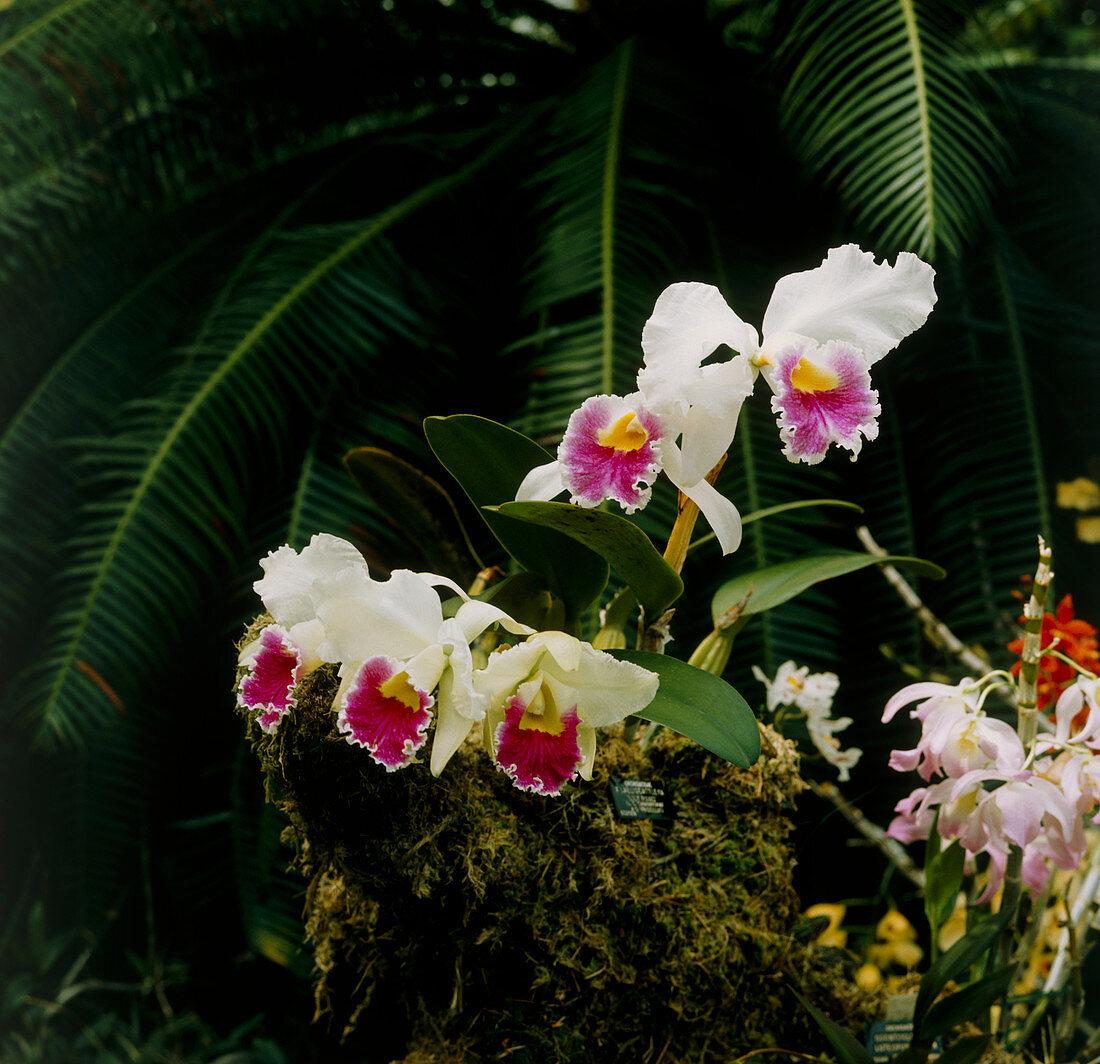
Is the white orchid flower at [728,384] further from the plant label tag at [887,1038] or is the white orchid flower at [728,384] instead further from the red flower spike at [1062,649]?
the plant label tag at [887,1038]

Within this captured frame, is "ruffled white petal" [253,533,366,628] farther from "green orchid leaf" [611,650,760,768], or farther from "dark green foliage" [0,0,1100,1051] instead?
"dark green foliage" [0,0,1100,1051]

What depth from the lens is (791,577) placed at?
75 cm

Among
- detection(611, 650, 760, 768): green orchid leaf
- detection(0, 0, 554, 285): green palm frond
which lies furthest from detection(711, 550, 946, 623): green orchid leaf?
detection(0, 0, 554, 285): green palm frond

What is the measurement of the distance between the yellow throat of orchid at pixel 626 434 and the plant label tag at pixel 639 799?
308 millimetres

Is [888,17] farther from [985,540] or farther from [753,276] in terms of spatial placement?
[985,540]

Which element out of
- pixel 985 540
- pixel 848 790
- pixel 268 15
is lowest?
pixel 848 790

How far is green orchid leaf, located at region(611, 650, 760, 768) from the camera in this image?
0.58 metres

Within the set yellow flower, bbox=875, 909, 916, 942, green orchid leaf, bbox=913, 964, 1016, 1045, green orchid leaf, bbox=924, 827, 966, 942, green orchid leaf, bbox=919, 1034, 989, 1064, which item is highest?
green orchid leaf, bbox=924, 827, 966, 942

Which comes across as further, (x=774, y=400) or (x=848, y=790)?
(x=848, y=790)

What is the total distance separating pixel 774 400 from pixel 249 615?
938mm

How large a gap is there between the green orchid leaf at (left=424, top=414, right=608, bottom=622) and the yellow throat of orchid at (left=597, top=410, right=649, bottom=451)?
0.10 metres

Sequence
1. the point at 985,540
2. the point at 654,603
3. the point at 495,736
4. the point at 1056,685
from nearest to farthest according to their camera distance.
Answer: the point at 495,736 < the point at 654,603 < the point at 1056,685 < the point at 985,540

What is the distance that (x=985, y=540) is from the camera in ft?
4.13

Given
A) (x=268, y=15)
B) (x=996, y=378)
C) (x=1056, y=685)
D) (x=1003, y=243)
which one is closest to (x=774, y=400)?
(x=1056, y=685)
